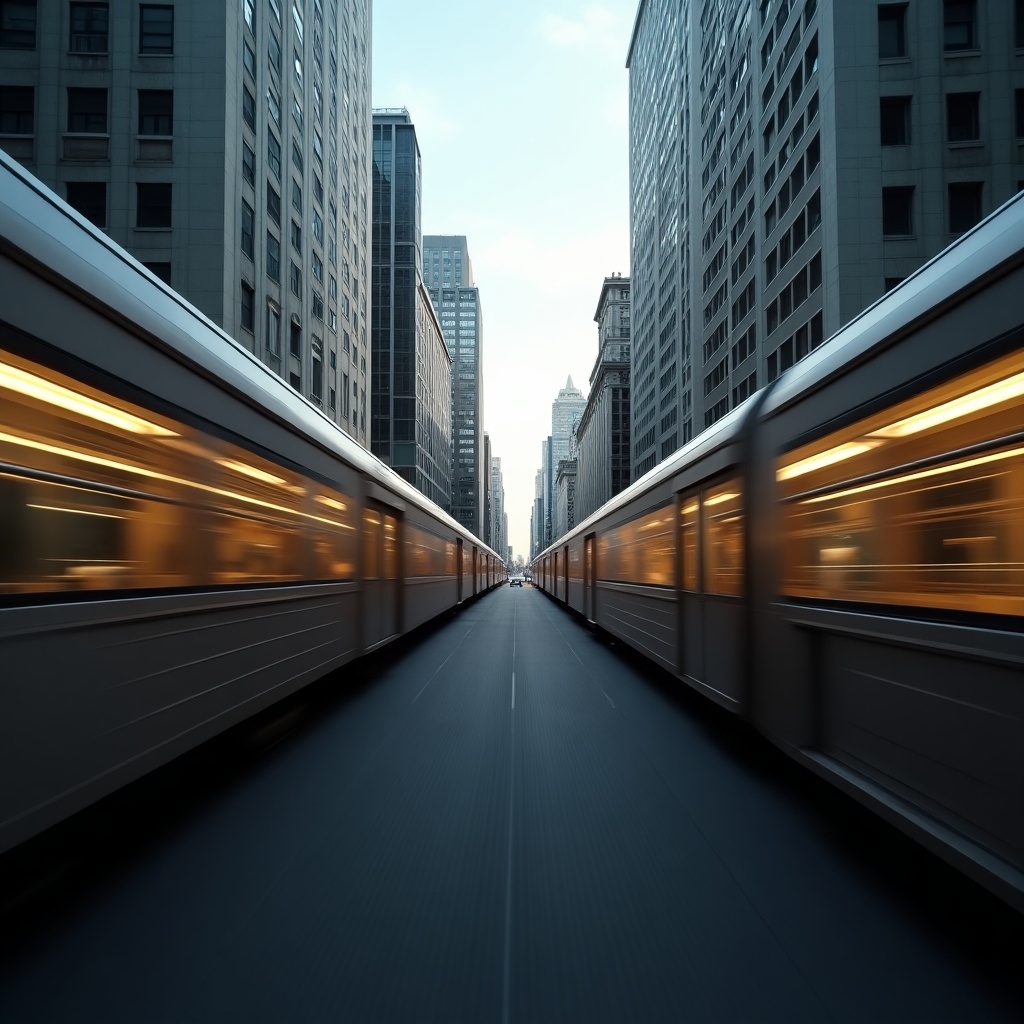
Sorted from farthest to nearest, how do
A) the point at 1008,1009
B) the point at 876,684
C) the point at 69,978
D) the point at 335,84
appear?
the point at 335,84 < the point at 876,684 < the point at 69,978 < the point at 1008,1009

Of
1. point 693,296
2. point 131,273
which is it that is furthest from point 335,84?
point 131,273

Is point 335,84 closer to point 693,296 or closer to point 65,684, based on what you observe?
point 693,296

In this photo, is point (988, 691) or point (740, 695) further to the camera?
point (740, 695)

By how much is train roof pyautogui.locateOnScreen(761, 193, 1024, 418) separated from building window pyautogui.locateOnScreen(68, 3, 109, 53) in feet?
100

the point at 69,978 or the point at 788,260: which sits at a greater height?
the point at 788,260

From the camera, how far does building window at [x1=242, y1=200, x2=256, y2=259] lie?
89.9 feet

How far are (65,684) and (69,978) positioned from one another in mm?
1236

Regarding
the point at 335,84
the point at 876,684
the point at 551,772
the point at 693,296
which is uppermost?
the point at 335,84

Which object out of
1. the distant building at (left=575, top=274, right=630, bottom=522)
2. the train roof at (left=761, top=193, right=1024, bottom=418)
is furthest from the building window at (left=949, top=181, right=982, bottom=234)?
the distant building at (left=575, top=274, right=630, bottom=522)

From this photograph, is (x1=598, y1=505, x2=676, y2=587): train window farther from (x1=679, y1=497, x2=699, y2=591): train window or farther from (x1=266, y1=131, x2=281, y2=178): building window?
(x1=266, y1=131, x2=281, y2=178): building window

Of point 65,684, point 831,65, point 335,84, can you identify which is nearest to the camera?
point 65,684

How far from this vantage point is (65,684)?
3.36 meters

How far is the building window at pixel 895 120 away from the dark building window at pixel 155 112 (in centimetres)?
2645

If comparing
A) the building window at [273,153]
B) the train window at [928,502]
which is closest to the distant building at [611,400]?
the building window at [273,153]
